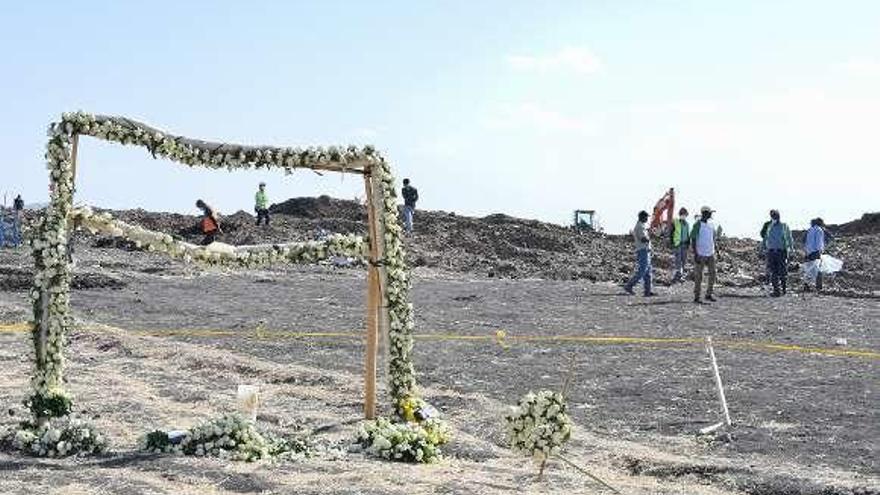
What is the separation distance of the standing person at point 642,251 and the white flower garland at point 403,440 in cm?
1397

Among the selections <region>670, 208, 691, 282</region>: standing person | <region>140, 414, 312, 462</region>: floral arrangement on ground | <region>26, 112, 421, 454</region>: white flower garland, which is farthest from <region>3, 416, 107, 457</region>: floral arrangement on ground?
<region>670, 208, 691, 282</region>: standing person

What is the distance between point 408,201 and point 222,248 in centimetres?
2672

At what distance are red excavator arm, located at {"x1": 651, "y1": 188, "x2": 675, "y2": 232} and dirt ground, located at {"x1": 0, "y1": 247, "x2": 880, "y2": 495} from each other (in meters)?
15.0

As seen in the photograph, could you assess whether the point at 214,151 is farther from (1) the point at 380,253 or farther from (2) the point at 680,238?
(2) the point at 680,238

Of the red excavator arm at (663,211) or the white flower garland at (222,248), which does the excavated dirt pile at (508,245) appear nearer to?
the red excavator arm at (663,211)

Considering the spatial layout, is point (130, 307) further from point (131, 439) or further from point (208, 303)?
point (131, 439)

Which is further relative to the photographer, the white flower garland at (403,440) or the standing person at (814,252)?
the standing person at (814,252)

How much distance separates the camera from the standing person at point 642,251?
2402 cm

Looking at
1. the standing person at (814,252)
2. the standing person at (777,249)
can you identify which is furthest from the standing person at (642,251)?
the standing person at (814,252)

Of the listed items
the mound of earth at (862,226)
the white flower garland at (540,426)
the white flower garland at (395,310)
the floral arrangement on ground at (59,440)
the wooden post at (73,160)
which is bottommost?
the floral arrangement on ground at (59,440)

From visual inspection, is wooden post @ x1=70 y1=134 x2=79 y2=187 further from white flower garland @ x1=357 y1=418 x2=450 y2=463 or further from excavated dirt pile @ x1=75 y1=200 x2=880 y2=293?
excavated dirt pile @ x1=75 y1=200 x2=880 y2=293

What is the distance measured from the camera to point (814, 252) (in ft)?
91.5

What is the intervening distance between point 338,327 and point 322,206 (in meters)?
26.8

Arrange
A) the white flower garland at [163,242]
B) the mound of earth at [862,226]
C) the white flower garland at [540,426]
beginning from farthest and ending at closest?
the mound of earth at [862,226], the white flower garland at [163,242], the white flower garland at [540,426]
